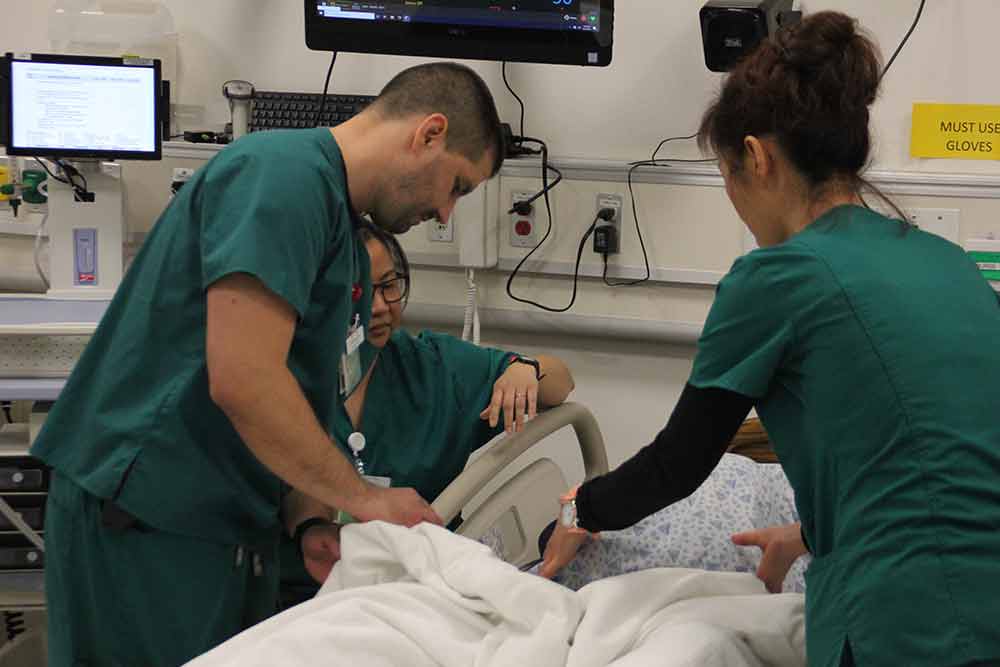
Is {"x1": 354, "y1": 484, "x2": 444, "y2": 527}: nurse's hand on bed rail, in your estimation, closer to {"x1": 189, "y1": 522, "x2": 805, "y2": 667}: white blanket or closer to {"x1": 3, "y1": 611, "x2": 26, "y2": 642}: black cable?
{"x1": 189, "y1": 522, "x2": 805, "y2": 667}: white blanket

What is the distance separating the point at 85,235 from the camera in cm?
274

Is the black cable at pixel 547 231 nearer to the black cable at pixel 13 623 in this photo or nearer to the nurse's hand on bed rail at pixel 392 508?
the nurse's hand on bed rail at pixel 392 508

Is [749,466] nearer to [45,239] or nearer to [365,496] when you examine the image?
[365,496]

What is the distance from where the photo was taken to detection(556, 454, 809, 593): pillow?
6.38ft

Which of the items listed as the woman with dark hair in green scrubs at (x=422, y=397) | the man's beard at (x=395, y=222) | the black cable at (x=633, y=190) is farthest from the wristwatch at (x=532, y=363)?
the black cable at (x=633, y=190)

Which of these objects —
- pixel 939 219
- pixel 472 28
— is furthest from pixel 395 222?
pixel 939 219

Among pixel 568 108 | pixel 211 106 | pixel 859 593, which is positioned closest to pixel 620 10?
pixel 568 108

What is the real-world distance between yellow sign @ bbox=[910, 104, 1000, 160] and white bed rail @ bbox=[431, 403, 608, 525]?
117cm

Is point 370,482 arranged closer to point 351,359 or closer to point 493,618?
point 351,359

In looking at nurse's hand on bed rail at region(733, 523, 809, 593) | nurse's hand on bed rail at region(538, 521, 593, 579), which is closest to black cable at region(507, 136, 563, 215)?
nurse's hand on bed rail at region(538, 521, 593, 579)

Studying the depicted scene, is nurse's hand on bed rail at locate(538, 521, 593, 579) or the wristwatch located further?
the wristwatch

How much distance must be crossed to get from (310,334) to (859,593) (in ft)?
2.89

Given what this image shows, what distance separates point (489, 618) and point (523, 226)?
61.5 inches

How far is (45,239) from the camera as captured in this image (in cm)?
322
